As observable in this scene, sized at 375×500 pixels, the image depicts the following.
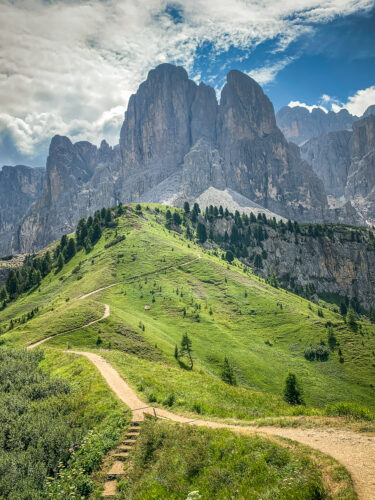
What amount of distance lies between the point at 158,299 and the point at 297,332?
46.6 metres

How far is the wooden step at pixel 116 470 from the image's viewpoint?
690 inches

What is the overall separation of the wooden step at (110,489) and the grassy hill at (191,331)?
8605 millimetres

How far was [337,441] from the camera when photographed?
56.2ft

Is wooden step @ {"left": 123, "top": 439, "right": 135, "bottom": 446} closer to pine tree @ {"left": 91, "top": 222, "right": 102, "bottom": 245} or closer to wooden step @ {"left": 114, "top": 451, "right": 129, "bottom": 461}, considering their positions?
wooden step @ {"left": 114, "top": 451, "right": 129, "bottom": 461}

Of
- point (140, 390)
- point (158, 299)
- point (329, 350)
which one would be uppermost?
point (140, 390)

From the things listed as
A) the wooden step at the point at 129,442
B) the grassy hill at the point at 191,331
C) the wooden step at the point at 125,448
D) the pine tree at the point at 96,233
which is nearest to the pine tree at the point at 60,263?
the grassy hill at the point at 191,331

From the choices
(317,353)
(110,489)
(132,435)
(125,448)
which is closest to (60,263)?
(317,353)

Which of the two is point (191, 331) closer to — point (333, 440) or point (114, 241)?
point (333, 440)

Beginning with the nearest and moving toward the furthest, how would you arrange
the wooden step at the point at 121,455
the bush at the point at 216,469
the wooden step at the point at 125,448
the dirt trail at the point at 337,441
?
the dirt trail at the point at 337,441 → the bush at the point at 216,469 → the wooden step at the point at 121,455 → the wooden step at the point at 125,448

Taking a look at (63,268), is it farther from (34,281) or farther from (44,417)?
(44,417)

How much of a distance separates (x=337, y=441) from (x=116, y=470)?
40.3 feet

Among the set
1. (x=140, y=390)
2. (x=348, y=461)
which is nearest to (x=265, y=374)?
(x=140, y=390)

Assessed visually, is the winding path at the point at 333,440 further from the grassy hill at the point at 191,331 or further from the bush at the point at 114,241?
the bush at the point at 114,241

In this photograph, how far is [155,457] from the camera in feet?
59.1
